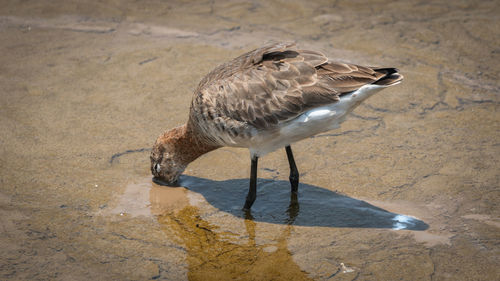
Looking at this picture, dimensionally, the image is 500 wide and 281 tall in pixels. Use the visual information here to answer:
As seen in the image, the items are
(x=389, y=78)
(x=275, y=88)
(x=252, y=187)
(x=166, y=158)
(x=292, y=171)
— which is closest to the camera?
(x=389, y=78)

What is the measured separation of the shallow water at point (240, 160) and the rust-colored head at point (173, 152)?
22cm

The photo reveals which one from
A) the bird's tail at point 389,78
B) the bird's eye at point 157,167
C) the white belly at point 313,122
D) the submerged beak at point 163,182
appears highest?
the bird's tail at point 389,78

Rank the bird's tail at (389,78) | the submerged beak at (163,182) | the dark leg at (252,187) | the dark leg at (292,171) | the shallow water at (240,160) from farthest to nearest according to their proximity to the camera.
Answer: the submerged beak at (163,182)
the dark leg at (292,171)
the dark leg at (252,187)
the bird's tail at (389,78)
the shallow water at (240,160)

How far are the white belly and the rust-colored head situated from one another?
79 cm

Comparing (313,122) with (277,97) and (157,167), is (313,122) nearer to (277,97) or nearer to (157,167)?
(277,97)

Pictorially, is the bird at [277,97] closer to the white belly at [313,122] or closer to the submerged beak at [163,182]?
the white belly at [313,122]

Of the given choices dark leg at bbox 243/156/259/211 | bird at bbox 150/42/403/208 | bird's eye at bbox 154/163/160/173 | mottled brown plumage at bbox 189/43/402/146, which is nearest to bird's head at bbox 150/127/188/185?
bird's eye at bbox 154/163/160/173

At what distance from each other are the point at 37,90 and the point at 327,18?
5136 millimetres

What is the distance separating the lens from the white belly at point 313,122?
516cm

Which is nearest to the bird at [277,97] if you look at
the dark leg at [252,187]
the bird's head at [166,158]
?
the dark leg at [252,187]

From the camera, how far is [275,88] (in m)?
5.32

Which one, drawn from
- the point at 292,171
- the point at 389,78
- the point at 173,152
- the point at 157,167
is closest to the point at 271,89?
the point at 292,171

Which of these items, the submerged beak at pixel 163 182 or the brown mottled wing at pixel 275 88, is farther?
the submerged beak at pixel 163 182

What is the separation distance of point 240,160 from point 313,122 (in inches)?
62.0
